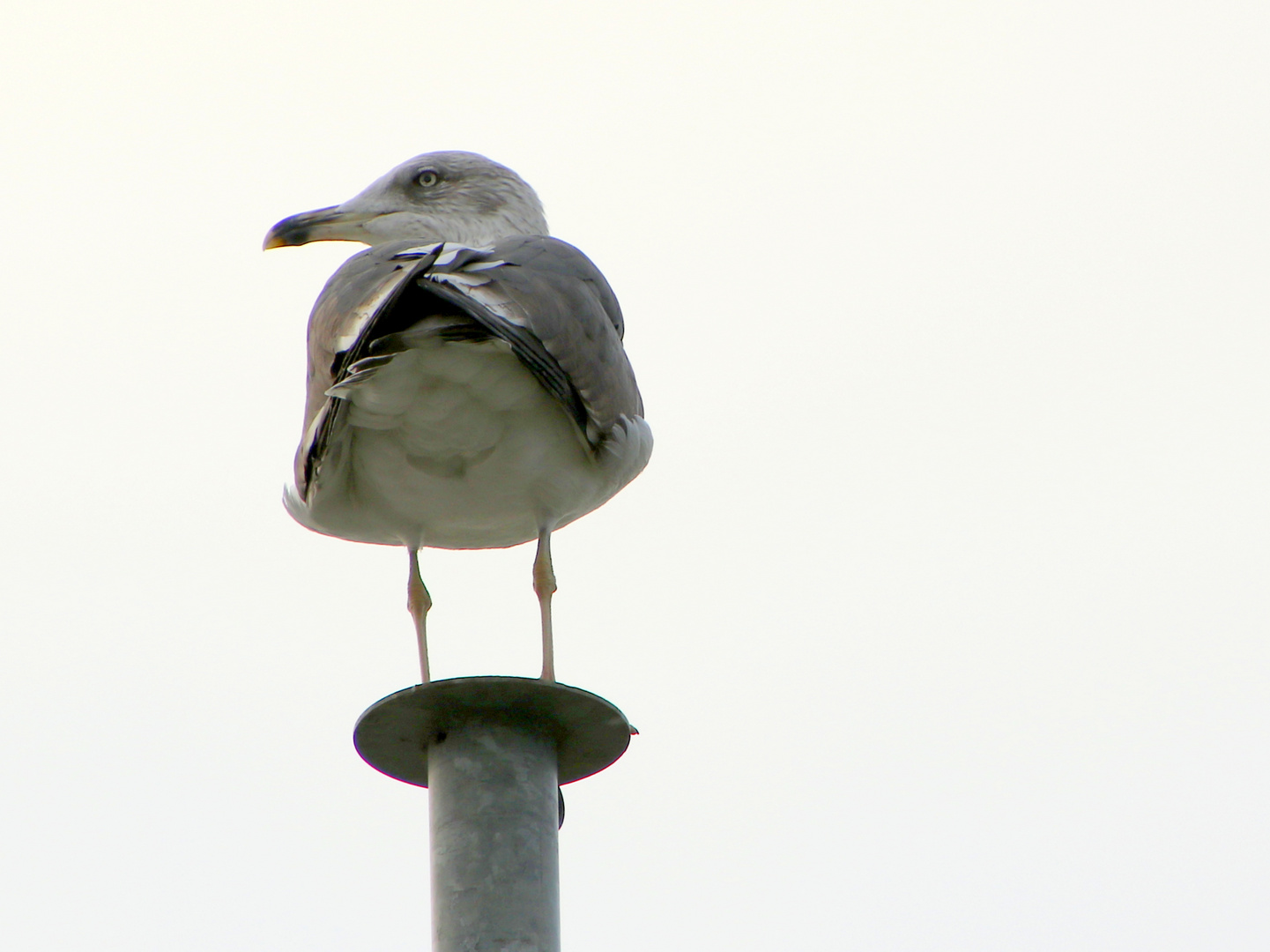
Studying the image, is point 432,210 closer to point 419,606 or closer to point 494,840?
point 419,606

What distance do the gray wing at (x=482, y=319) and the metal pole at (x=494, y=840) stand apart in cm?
137

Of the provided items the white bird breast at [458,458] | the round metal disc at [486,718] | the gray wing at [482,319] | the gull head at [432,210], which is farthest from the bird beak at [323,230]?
the round metal disc at [486,718]

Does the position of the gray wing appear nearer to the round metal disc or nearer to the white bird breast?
the white bird breast

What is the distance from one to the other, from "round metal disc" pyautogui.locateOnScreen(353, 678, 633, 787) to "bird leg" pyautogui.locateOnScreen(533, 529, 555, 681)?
170 centimetres

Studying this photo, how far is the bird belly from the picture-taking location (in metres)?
6.08

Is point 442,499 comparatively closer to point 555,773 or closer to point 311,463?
point 311,463

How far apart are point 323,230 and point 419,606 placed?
1.88m

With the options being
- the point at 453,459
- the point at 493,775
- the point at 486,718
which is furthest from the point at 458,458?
the point at 493,775

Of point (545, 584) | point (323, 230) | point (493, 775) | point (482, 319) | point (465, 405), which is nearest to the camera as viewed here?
point (493, 775)

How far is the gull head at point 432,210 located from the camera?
8086mm

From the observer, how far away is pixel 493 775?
16.3 ft

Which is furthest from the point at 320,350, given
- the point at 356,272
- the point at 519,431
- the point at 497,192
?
the point at 497,192

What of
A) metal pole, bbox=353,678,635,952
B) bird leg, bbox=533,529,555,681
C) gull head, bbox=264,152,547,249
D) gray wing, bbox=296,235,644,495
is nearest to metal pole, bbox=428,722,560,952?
metal pole, bbox=353,678,635,952

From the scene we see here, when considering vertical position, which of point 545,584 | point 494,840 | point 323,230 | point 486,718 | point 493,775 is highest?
point 323,230
